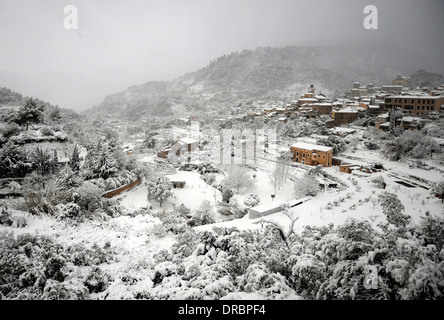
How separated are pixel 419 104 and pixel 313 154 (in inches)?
605

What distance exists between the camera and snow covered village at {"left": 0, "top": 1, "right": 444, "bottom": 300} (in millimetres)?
3965

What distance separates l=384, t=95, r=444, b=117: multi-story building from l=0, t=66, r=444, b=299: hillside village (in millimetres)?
133

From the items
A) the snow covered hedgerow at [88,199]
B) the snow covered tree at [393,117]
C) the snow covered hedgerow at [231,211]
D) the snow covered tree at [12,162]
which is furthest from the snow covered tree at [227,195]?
the snow covered tree at [393,117]

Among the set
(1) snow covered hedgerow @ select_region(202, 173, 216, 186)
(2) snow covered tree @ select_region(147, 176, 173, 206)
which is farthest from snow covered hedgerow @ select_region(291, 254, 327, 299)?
(1) snow covered hedgerow @ select_region(202, 173, 216, 186)

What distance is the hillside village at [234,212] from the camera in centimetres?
395

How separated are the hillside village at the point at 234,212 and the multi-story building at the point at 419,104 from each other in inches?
5.2

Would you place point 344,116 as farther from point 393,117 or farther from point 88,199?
point 88,199

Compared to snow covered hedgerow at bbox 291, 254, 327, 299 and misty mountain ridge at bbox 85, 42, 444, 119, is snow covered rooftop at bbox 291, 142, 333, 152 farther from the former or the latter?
misty mountain ridge at bbox 85, 42, 444, 119

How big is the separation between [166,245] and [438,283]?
630cm

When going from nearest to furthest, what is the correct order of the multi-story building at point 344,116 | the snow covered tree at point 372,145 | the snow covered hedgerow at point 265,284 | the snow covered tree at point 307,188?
the snow covered hedgerow at point 265,284, the snow covered tree at point 307,188, the snow covered tree at point 372,145, the multi-story building at point 344,116

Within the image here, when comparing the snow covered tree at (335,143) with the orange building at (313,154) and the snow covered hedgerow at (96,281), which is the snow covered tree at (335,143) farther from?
the snow covered hedgerow at (96,281)

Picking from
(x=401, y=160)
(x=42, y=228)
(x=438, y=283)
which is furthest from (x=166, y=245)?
(x=401, y=160)

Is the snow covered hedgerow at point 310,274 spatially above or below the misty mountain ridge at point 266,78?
below
